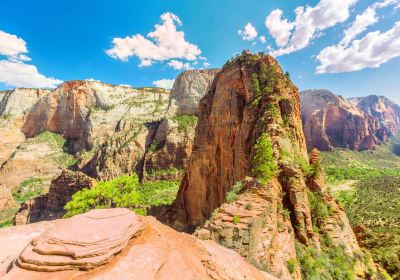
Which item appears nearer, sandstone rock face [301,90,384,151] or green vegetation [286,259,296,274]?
green vegetation [286,259,296,274]

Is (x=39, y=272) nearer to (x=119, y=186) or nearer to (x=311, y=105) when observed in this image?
(x=119, y=186)

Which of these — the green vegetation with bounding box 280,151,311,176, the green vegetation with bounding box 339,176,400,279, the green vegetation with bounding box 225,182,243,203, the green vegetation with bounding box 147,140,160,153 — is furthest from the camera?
the green vegetation with bounding box 147,140,160,153

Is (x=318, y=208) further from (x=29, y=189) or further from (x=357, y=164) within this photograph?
(x=357, y=164)

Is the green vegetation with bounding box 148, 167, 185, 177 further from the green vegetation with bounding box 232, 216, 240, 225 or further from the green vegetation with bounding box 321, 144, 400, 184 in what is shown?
the green vegetation with bounding box 232, 216, 240, 225

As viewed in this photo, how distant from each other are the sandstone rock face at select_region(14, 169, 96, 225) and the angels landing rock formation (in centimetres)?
3065

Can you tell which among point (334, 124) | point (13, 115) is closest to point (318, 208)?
point (13, 115)

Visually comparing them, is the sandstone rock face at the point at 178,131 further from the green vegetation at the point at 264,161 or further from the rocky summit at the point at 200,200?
the green vegetation at the point at 264,161

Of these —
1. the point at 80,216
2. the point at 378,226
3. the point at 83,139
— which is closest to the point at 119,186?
the point at 80,216

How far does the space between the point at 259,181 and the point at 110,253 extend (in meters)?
13.3

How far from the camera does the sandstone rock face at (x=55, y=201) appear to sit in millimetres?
60406

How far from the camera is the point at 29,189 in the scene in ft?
313

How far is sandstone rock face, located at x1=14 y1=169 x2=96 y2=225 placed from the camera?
60.4 m

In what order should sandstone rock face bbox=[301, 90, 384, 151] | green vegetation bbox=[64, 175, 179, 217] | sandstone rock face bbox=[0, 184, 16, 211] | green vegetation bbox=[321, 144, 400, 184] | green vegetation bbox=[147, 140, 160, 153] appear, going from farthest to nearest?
1. sandstone rock face bbox=[301, 90, 384, 151]
2. green vegetation bbox=[321, 144, 400, 184]
3. green vegetation bbox=[147, 140, 160, 153]
4. sandstone rock face bbox=[0, 184, 16, 211]
5. green vegetation bbox=[64, 175, 179, 217]

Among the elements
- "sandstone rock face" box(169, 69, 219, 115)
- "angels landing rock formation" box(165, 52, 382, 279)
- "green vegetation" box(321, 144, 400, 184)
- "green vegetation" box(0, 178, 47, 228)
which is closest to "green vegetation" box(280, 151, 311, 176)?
"angels landing rock formation" box(165, 52, 382, 279)
